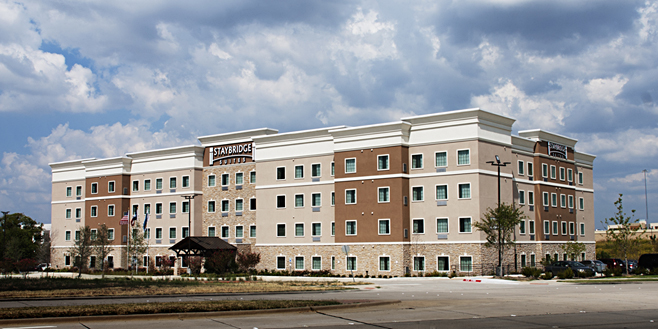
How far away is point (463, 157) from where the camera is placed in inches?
1999

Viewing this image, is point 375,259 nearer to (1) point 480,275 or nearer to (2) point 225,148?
(1) point 480,275

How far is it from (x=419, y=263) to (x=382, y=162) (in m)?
9.28

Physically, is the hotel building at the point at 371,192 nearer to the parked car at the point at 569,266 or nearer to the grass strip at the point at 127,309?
the parked car at the point at 569,266

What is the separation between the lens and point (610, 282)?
38.3 meters

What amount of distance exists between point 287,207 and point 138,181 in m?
22.2

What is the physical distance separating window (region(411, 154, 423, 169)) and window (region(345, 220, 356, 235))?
738 cm

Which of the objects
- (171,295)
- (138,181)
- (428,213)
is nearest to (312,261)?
(428,213)

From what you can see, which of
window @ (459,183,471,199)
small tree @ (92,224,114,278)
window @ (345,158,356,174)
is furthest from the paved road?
small tree @ (92,224,114,278)

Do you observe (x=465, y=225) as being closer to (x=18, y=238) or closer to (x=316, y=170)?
(x=316, y=170)

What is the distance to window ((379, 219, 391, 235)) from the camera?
173 feet

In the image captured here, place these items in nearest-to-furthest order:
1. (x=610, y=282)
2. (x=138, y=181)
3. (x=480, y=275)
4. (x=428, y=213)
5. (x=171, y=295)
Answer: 1. (x=171, y=295)
2. (x=610, y=282)
3. (x=480, y=275)
4. (x=428, y=213)
5. (x=138, y=181)

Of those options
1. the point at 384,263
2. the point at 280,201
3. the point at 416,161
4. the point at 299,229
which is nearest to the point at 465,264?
the point at 384,263

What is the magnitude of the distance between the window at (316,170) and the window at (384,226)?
8.50 m

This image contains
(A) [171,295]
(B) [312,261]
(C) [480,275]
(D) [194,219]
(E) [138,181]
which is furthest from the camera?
(E) [138,181]
